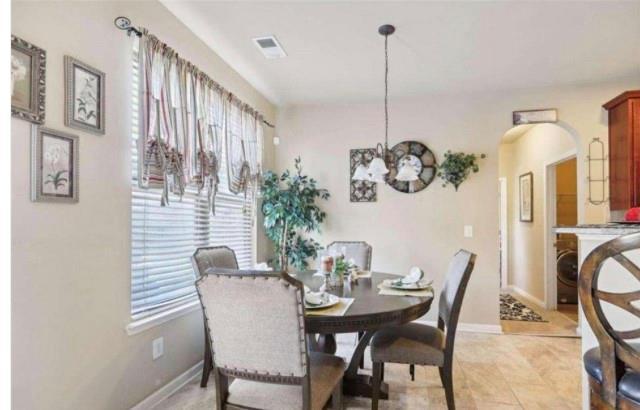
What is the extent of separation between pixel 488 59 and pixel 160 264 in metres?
3.26

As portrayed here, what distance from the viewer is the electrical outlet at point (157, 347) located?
7.89ft

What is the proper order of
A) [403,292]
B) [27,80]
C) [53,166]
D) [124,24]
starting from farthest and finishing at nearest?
[403,292] → [124,24] → [53,166] → [27,80]

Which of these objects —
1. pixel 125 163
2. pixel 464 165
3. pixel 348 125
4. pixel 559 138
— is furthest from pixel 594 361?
pixel 559 138

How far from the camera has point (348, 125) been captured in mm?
4578

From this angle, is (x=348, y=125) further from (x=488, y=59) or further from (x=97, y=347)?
(x=97, y=347)

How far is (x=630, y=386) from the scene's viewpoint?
3.56 ft

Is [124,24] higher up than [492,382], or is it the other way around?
[124,24]

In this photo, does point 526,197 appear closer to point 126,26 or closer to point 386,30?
point 386,30

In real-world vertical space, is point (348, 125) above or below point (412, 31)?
below

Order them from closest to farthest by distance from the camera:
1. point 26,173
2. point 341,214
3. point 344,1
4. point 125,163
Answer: point 26,173 → point 125,163 → point 344,1 → point 341,214

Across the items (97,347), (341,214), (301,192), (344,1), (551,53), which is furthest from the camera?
(341,214)

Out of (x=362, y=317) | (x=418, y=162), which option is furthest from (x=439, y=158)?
(x=362, y=317)

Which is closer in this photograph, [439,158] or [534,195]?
[439,158]

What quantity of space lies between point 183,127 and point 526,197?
5436 mm
